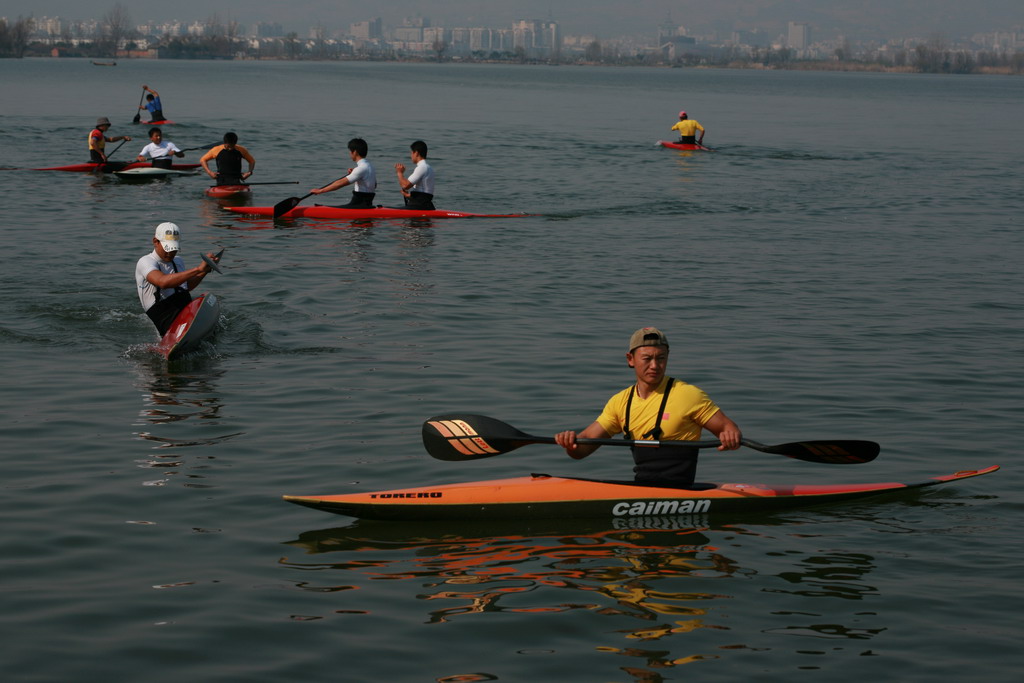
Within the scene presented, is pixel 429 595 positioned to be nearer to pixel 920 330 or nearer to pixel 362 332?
pixel 362 332

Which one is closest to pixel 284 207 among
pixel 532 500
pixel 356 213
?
pixel 356 213

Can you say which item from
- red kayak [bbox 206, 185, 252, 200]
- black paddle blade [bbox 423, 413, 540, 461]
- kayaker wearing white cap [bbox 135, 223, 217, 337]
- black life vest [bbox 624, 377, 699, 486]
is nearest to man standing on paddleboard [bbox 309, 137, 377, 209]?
red kayak [bbox 206, 185, 252, 200]

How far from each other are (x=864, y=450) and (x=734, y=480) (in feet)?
3.89

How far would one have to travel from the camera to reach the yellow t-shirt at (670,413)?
8.09m

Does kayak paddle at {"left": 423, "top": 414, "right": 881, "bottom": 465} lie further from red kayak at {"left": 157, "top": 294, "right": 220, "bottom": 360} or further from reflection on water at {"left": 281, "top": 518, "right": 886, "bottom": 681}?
red kayak at {"left": 157, "top": 294, "right": 220, "bottom": 360}

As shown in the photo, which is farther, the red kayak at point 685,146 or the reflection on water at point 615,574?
the red kayak at point 685,146

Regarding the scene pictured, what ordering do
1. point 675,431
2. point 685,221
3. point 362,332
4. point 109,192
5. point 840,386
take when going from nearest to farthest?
point 675,431
point 840,386
point 362,332
point 685,221
point 109,192

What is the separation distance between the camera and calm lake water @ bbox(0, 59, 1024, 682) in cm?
680

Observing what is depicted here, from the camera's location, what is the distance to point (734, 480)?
9.79 m

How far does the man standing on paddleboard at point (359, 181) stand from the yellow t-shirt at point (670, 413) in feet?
47.7

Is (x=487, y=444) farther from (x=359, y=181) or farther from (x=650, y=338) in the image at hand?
(x=359, y=181)

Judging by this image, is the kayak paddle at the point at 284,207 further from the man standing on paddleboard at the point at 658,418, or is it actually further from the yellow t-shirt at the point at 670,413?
the yellow t-shirt at the point at 670,413

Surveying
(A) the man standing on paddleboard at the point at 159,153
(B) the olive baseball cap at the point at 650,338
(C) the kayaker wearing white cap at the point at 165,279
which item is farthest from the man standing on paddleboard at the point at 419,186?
(B) the olive baseball cap at the point at 650,338

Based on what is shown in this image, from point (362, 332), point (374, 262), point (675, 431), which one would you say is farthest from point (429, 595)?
point (374, 262)
